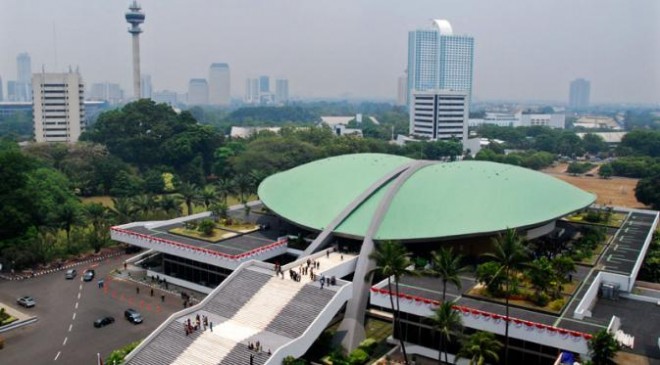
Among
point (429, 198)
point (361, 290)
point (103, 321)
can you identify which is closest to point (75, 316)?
point (103, 321)

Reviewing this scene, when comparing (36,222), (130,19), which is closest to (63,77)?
(130,19)

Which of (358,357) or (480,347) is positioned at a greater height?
(480,347)

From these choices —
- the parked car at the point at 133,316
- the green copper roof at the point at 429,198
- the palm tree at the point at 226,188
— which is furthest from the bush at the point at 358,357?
the palm tree at the point at 226,188

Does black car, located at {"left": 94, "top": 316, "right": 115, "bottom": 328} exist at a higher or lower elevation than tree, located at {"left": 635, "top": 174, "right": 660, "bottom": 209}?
lower

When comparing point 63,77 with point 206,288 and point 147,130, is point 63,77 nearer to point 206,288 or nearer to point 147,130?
point 147,130

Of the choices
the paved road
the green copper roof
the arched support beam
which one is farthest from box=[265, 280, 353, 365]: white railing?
the paved road

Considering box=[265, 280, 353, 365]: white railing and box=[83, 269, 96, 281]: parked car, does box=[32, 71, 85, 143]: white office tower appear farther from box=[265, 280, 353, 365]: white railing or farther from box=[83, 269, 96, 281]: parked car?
box=[265, 280, 353, 365]: white railing

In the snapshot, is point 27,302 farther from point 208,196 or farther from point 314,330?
point 208,196

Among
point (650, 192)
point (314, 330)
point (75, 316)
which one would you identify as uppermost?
point (650, 192)
